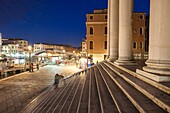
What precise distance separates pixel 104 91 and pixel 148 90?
5.35 feet

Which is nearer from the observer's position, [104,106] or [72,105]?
[104,106]

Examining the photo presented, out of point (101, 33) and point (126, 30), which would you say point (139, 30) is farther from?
point (126, 30)

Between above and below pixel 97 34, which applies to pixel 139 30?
above

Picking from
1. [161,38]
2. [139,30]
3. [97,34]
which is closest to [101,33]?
[97,34]

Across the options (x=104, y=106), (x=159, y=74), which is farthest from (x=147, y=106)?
(x=159, y=74)

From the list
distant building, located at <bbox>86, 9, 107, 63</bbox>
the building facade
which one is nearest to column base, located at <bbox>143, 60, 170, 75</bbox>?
distant building, located at <bbox>86, 9, 107, 63</bbox>

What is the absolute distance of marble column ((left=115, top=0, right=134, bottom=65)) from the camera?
7.90 m

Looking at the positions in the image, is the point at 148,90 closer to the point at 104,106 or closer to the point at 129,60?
the point at 104,106

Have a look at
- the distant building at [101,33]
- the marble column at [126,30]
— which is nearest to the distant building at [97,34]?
the distant building at [101,33]

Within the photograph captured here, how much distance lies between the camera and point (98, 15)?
2709 cm

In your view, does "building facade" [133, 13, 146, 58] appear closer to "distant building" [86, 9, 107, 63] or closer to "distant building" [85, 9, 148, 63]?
"distant building" [85, 9, 148, 63]

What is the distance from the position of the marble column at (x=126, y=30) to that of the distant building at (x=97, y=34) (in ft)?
62.2

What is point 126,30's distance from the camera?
26.2 feet

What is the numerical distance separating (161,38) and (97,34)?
921 inches
